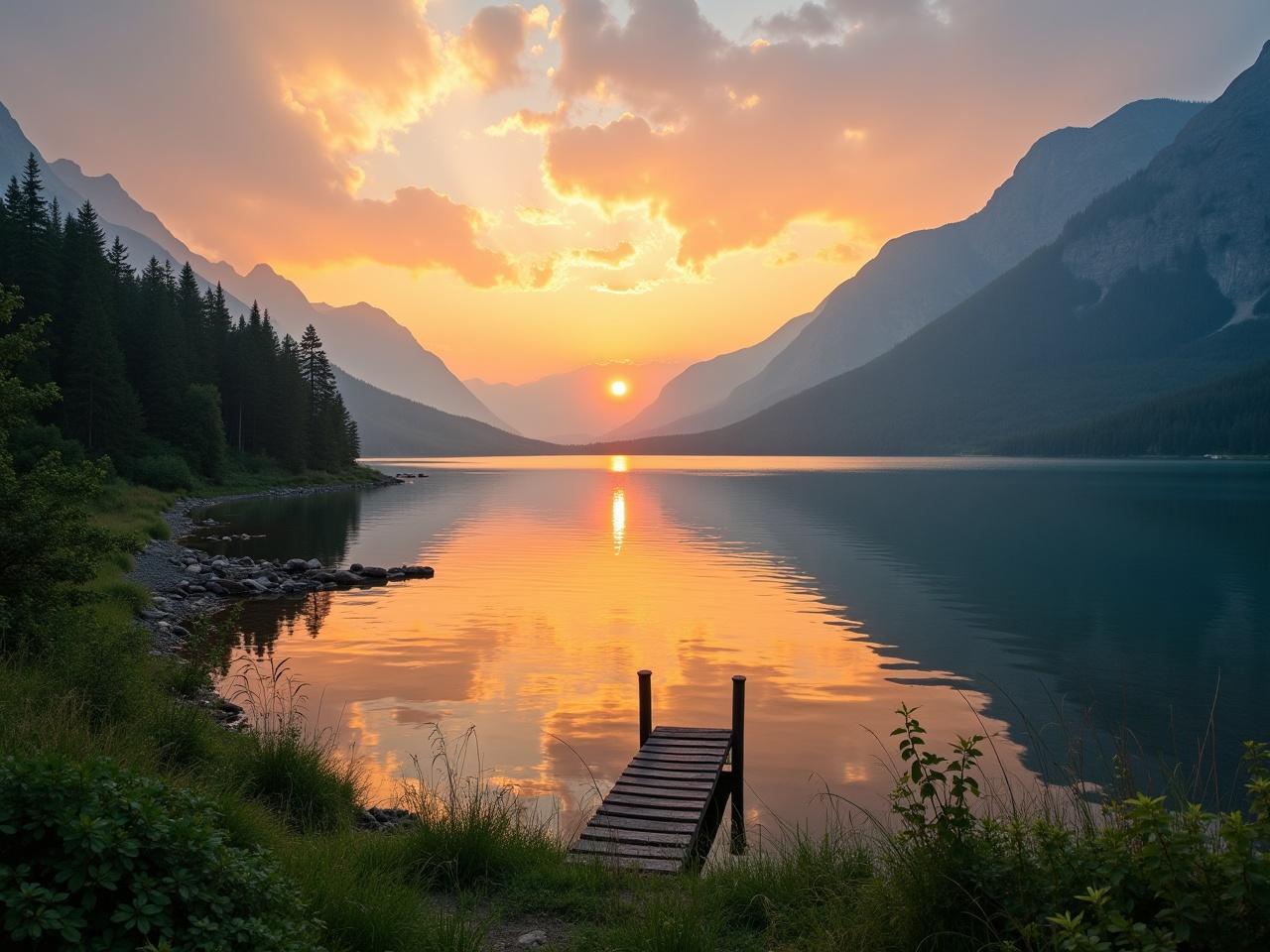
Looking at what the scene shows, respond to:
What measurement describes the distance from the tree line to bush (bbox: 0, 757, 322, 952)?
183ft

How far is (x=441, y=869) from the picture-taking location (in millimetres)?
10148

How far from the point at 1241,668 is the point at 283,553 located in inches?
1875

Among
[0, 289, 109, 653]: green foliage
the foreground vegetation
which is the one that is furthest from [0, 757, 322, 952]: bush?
[0, 289, 109, 653]: green foliage

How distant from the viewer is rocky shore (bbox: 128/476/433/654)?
31969 mm

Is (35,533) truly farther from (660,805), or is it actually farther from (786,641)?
(786,641)

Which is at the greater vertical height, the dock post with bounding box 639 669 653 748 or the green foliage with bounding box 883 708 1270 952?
the green foliage with bounding box 883 708 1270 952

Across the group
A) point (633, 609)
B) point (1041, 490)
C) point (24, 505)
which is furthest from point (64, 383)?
point (1041, 490)

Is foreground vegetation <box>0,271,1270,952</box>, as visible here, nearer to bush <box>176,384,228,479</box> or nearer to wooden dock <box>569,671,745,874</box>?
wooden dock <box>569,671,745,874</box>

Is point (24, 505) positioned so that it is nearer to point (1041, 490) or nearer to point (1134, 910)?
point (1134, 910)

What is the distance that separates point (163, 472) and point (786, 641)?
70.9 metres

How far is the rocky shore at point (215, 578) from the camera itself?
32.0 metres

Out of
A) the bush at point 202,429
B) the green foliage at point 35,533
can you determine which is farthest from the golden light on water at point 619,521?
the bush at point 202,429

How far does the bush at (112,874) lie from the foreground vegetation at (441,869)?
0.06 feet

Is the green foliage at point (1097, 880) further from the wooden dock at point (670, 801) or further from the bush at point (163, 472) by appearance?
the bush at point (163, 472)
